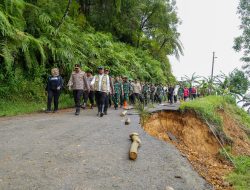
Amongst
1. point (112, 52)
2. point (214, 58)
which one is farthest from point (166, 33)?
point (214, 58)

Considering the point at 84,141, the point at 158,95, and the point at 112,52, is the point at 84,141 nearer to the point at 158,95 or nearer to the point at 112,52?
the point at 112,52

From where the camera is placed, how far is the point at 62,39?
14617 millimetres

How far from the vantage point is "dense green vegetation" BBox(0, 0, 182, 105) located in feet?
39.6

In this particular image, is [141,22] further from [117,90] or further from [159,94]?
[117,90]

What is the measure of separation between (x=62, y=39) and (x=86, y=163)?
33.8ft

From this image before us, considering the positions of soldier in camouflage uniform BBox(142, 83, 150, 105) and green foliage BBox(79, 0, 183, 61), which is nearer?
soldier in camouflage uniform BBox(142, 83, 150, 105)

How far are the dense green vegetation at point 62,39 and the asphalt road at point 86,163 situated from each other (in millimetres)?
4939

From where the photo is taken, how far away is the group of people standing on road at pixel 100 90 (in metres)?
11.7

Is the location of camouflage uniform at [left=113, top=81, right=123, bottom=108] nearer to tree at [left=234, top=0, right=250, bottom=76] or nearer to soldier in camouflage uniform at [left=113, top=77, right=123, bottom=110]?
soldier in camouflage uniform at [left=113, top=77, right=123, bottom=110]

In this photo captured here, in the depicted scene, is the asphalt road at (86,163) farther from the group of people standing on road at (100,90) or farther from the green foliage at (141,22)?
the green foliage at (141,22)

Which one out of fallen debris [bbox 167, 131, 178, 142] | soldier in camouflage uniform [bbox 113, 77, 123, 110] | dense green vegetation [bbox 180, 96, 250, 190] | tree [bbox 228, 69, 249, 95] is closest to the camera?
dense green vegetation [bbox 180, 96, 250, 190]

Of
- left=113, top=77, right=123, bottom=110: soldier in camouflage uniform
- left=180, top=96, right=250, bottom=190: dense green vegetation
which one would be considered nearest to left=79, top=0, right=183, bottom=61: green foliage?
left=113, top=77, right=123, bottom=110: soldier in camouflage uniform

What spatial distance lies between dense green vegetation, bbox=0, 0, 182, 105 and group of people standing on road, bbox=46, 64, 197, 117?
1323 mm

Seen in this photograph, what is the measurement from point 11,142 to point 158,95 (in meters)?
19.5
